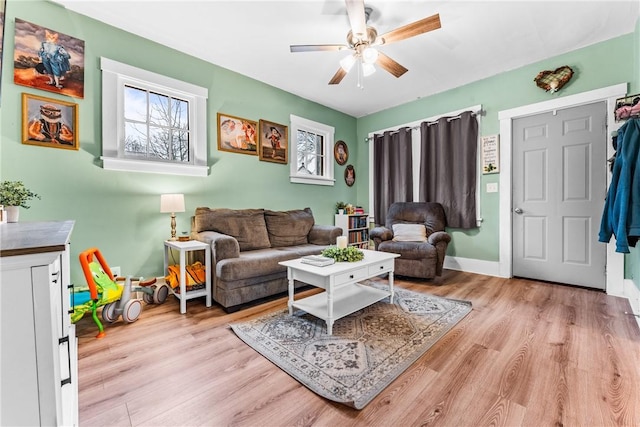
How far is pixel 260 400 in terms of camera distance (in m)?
1.35

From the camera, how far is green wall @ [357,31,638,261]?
9.23 feet

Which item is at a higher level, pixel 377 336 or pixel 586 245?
pixel 586 245

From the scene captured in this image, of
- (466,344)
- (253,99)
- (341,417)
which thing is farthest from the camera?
(253,99)

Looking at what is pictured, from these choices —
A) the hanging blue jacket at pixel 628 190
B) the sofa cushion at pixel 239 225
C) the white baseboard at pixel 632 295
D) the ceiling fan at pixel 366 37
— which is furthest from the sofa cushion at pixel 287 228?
the white baseboard at pixel 632 295

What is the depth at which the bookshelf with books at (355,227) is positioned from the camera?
181 inches

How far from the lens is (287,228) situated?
352 centimetres

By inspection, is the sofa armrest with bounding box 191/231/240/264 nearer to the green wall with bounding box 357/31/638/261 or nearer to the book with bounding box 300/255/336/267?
the book with bounding box 300/255/336/267

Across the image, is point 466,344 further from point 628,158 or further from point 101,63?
point 101,63

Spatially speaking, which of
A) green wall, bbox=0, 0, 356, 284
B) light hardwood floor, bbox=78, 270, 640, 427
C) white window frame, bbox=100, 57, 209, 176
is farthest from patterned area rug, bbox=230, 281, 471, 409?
white window frame, bbox=100, 57, 209, 176

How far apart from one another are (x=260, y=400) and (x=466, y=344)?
1.42 metres

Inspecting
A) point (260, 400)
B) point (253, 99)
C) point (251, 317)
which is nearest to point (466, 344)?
point (260, 400)

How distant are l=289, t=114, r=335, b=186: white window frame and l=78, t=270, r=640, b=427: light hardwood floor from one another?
2.45 meters

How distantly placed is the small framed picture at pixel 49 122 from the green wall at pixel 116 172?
5 centimetres

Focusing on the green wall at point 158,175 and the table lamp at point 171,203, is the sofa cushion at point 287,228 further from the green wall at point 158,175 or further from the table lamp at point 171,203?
the table lamp at point 171,203
